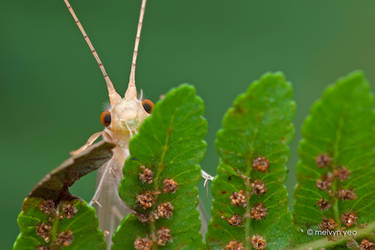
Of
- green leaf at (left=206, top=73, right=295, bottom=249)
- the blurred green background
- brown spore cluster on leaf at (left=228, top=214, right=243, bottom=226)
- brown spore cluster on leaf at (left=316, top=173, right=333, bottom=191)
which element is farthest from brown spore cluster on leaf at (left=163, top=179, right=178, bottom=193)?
the blurred green background

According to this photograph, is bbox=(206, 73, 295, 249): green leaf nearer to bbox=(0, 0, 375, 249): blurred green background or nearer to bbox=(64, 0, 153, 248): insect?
bbox=(64, 0, 153, 248): insect

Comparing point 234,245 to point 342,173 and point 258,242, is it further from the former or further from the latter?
point 342,173

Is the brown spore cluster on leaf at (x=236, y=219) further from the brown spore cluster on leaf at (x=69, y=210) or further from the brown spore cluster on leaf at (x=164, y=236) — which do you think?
the brown spore cluster on leaf at (x=69, y=210)

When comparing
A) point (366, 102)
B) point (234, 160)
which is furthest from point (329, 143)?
point (234, 160)

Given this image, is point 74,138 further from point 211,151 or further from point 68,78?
point 211,151

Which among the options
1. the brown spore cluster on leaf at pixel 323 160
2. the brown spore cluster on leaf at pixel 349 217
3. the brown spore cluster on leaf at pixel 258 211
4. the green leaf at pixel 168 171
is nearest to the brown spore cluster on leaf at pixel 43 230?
the green leaf at pixel 168 171

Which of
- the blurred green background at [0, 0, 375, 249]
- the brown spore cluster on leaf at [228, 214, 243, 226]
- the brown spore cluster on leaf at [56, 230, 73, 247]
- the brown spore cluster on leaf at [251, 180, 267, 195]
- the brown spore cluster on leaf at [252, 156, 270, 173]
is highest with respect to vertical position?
the blurred green background at [0, 0, 375, 249]

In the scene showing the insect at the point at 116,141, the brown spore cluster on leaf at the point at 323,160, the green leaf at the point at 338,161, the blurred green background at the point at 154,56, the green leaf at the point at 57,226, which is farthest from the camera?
the blurred green background at the point at 154,56
